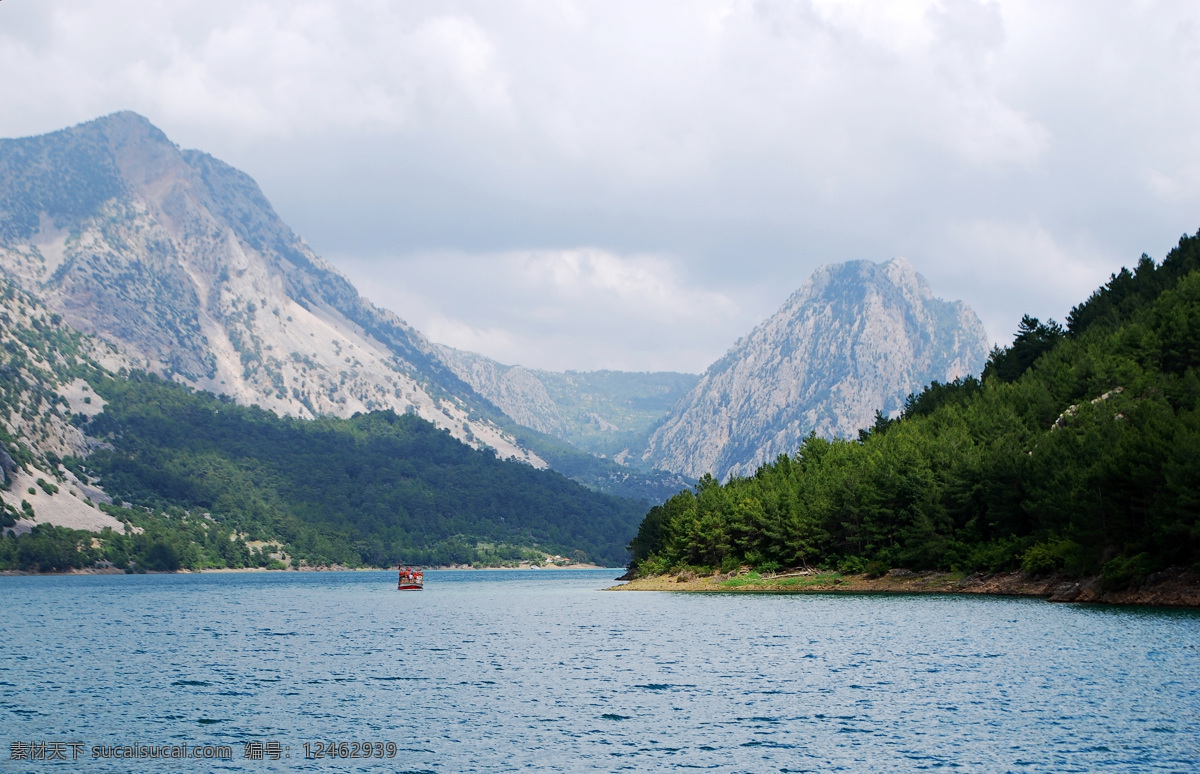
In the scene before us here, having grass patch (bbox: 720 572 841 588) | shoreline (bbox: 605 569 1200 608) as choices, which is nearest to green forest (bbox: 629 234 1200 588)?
shoreline (bbox: 605 569 1200 608)

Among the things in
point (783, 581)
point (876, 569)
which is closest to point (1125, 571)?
point (876, 569)

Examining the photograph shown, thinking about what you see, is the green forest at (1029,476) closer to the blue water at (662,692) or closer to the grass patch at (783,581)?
the grass patch at (783,581)

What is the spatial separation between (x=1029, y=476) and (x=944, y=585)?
57.8 feet

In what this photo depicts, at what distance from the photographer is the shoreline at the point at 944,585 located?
92.8m

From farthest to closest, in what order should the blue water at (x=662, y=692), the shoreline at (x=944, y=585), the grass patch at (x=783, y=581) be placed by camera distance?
the grass patch at (x=783, y=581)
the shoreline at (x=944, y=585)
the blue water at (x=662, y=692)

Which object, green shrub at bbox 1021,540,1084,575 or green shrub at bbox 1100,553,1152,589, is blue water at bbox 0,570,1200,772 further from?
green shrub at bbox 1021,540,1084,575

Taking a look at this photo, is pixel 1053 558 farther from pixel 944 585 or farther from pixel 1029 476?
pixel 944 585

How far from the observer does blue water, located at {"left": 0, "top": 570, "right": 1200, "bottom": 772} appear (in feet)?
142

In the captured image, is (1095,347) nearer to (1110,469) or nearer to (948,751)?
(1110,469)

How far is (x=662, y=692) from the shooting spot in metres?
60.9

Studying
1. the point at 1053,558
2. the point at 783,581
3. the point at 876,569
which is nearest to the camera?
the point at 1053,558

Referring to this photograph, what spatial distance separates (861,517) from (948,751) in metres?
104

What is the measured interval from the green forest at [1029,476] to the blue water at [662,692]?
9262mm

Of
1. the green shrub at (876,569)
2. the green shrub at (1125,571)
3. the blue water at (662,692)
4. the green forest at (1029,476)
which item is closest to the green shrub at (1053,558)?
the green forest at (1029,476)
